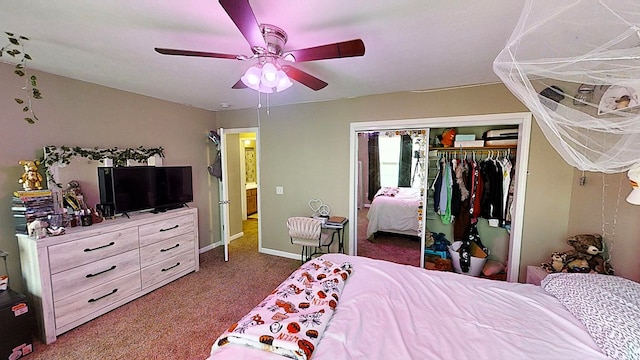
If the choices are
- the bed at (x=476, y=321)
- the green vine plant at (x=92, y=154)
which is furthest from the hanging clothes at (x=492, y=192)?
the green vine plant at (x=92, y=154)

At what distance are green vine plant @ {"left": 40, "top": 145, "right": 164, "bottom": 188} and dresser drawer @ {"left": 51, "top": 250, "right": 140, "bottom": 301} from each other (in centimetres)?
84

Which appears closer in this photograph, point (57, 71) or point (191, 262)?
point (57, 71)

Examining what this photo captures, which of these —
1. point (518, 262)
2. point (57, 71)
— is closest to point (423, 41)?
point (518, 262)

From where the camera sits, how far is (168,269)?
9.55 ft

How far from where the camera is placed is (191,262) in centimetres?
320

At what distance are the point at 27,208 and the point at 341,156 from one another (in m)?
3.04

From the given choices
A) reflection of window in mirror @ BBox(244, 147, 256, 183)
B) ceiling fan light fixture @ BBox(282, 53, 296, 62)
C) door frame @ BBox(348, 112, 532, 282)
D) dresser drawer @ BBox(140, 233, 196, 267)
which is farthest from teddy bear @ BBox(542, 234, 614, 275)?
reflection of window in mirror @ BBox(244, 147, 256, 183)

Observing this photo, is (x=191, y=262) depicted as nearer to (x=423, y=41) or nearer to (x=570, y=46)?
(x=423, y=41)

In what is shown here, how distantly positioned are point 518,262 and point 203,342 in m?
3.19

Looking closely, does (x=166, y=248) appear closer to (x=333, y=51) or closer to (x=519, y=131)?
(x=333, y=51)

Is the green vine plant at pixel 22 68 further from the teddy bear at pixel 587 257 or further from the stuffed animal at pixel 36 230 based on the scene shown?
the teddy bear at pixel 587 257

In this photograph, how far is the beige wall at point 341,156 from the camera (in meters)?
2.53

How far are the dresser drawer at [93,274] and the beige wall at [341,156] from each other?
1.75 metres

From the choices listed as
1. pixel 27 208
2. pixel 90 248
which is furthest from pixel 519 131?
pixel 27 208
